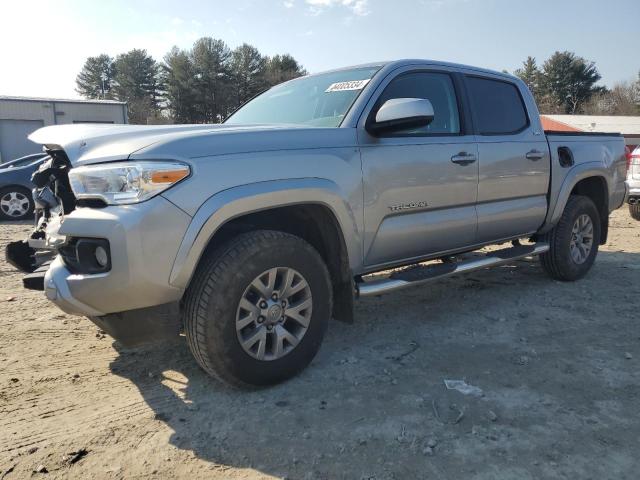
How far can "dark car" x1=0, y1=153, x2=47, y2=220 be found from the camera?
10.2 m

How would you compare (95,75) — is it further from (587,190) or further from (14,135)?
(587,190)

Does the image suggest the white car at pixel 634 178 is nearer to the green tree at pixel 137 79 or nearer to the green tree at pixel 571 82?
the green tree at pixel 137 79

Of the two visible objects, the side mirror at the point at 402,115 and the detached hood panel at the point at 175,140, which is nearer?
the detached hood panel at the point at 175,140

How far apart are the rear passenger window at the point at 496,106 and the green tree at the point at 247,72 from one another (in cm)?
4944

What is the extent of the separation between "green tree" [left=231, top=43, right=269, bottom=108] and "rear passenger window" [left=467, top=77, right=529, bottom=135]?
49440mm

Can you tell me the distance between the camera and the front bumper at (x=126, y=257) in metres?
2.37

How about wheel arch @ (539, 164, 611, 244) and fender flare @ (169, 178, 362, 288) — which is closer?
fender flare @ (169, 178, 362, 288)

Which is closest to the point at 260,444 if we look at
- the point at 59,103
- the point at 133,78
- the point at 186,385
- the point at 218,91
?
the point at 186,385

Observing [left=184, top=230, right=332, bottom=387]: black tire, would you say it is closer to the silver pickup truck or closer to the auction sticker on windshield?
the silver pickup truck

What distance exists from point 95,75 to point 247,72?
28.2 m

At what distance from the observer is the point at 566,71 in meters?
65.3

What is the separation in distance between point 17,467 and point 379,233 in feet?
7.54

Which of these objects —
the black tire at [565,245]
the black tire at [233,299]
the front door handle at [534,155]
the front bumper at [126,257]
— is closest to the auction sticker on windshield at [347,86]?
the black tire at [233,299]

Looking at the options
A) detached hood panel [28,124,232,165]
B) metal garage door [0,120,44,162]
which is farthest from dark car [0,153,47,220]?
metal garage door [0,120,44,162]
